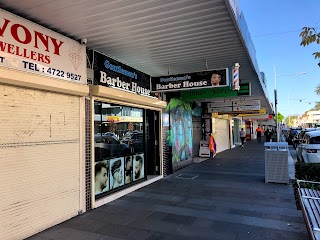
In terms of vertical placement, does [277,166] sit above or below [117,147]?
below

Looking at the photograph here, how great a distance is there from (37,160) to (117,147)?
9.09 ft

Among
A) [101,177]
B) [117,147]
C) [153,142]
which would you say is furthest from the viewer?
[153,142]

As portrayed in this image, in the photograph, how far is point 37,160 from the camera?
4.70m

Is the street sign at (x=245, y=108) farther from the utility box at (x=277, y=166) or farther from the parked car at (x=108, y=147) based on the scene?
the parked car at (x=108, y=147)

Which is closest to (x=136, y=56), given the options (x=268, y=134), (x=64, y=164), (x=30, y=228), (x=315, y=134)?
(x=64, y=164)

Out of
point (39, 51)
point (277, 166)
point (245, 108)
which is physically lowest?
point (277, 166)

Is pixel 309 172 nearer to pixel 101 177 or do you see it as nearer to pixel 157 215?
pixel 157 215

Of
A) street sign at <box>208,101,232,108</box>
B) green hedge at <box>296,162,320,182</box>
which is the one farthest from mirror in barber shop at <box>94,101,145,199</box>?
street sign at <box>208,101,232,108</box>

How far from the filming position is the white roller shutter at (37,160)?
4199 millimetres

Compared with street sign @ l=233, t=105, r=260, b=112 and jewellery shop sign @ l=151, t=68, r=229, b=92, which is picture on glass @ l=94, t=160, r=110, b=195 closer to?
jewellery shop sign @ l=151, t=68, r=229, b=92

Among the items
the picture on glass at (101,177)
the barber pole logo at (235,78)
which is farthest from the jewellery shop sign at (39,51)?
the barber pole logo at (235,78)

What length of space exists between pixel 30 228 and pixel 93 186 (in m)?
1.65

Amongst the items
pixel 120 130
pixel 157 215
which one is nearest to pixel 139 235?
pixel 157 215

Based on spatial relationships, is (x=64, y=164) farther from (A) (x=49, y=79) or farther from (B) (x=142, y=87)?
(B) (x=142, y=87)
